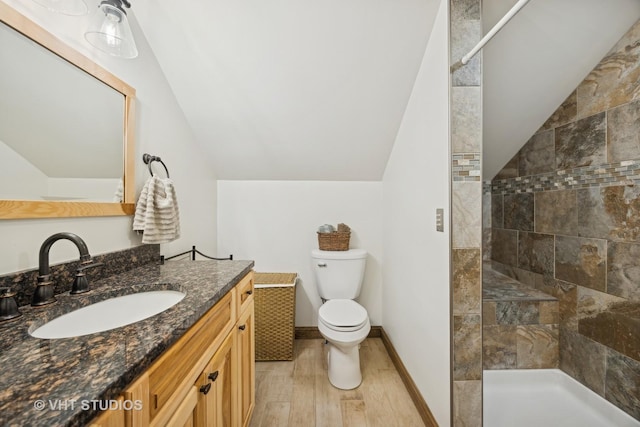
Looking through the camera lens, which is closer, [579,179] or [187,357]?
[187,357]

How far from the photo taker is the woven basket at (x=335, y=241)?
2092 mm

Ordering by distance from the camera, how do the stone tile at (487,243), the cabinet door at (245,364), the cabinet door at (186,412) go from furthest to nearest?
1. the stone tile at (487,243)
2. the cabinet door at (245,364)
3. the cabinet door at (186,412)

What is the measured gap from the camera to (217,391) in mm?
918

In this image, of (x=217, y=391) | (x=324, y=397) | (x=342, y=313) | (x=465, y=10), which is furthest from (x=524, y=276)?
(x=217, y=391)

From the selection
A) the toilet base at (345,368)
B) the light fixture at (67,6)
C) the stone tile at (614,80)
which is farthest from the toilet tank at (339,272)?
the light fixture at (67,6)

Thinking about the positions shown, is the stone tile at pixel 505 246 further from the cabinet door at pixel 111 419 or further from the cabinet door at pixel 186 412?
the cabinet door at pixel 111 419

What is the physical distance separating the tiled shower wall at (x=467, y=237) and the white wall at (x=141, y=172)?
1.53 metres

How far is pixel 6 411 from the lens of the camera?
370 millimetres

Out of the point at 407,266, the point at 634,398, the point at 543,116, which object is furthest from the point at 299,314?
the point at 543,116

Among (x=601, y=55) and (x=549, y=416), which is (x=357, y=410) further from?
(x=601, y=55)

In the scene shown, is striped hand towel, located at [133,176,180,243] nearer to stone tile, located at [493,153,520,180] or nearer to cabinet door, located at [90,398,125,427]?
cabinet door, located at [90,398,125,427]

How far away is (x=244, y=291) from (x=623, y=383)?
1.95 metres

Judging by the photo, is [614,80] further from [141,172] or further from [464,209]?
[141,172]

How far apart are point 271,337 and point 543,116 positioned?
8.04 ft
